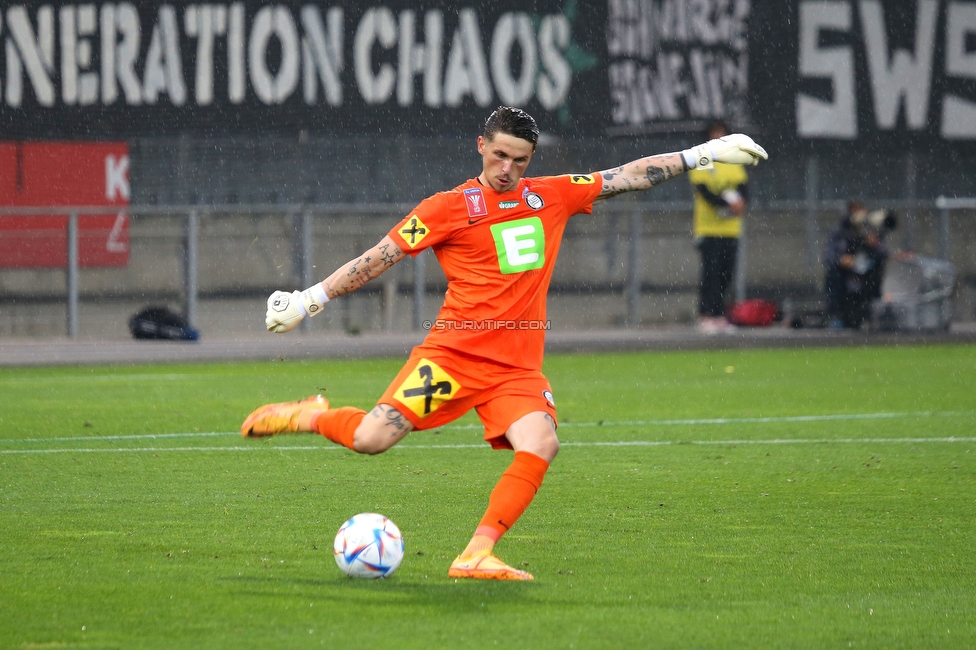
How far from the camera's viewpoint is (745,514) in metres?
7.31

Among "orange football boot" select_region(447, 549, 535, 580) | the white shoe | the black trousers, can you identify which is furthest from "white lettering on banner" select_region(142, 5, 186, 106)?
"orange football boot" select_region(447, 549, 535, 580)

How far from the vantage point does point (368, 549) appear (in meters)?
5.67

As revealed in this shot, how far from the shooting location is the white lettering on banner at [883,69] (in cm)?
2014

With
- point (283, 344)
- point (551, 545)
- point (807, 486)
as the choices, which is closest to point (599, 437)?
point (807, 486)

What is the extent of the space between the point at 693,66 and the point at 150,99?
6.82 meters

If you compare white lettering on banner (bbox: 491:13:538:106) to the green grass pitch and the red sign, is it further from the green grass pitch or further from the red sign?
the green grass pitch

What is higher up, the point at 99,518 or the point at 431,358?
the point at 431,358

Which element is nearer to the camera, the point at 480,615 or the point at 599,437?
the point at 480,615

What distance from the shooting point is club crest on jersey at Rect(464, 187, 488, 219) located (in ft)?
20.2

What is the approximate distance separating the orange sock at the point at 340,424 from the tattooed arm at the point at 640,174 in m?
1.41

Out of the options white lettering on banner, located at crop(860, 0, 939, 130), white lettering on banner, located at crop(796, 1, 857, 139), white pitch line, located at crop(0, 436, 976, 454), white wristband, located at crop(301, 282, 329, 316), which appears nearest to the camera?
white wristband, located at crop(301, 282, 329, 316)

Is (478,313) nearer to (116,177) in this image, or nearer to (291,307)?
(291,307)

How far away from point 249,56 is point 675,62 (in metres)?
5.36

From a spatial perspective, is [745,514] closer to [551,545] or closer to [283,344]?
[551,545]
